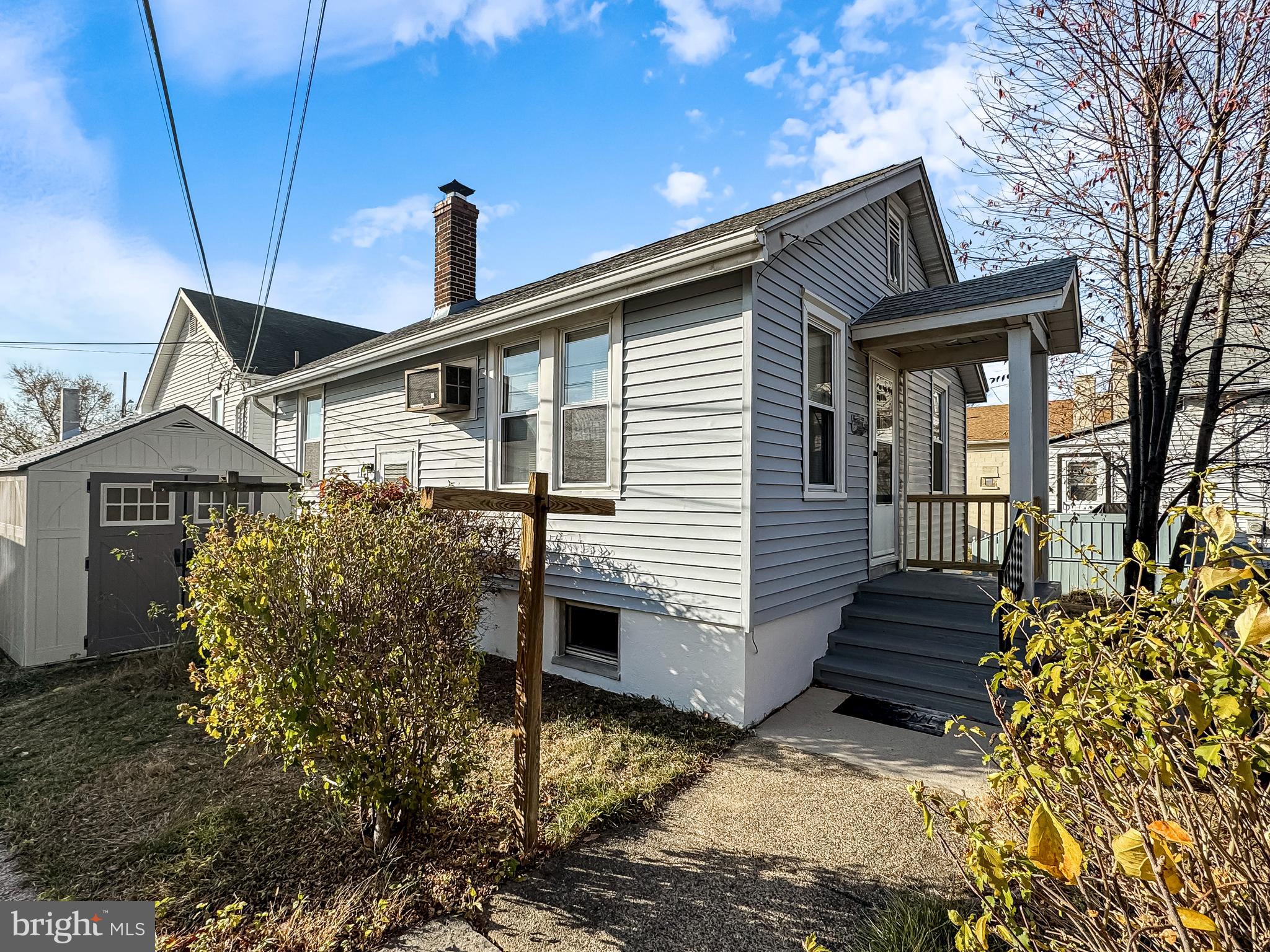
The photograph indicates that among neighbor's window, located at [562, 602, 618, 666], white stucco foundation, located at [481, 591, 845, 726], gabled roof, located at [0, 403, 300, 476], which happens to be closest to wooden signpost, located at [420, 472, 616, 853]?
white stucco foundation, located at [481, 591, 845, 726]

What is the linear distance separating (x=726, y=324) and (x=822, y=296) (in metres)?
1.63

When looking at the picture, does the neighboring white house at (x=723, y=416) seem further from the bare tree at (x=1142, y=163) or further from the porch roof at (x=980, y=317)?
the bare tree at (x=1142, y=163)

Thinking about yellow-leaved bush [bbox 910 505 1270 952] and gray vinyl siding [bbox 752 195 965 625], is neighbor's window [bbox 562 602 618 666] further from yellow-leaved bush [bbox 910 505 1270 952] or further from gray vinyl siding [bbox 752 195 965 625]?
yellow-leaved bush [bbox 910 505 1270 952]

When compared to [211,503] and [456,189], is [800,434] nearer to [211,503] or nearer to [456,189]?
[456,189]

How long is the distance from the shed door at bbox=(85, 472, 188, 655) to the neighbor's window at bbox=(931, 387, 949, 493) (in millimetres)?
10535

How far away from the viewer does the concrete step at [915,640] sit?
18.3 ft

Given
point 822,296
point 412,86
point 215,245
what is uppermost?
point 412,86

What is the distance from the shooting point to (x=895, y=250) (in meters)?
8.23

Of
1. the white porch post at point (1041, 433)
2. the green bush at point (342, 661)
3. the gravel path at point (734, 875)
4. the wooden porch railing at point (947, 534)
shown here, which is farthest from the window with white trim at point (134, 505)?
the white porch post at point (1041, 433)

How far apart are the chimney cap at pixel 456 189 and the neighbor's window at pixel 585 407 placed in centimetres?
447

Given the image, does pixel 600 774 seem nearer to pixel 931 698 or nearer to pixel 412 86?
pixel 931 698

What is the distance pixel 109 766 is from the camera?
13.3 ft

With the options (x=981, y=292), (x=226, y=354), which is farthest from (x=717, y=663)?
(x=226, y=354)

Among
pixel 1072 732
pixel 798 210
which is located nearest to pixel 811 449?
pixel 798 210
